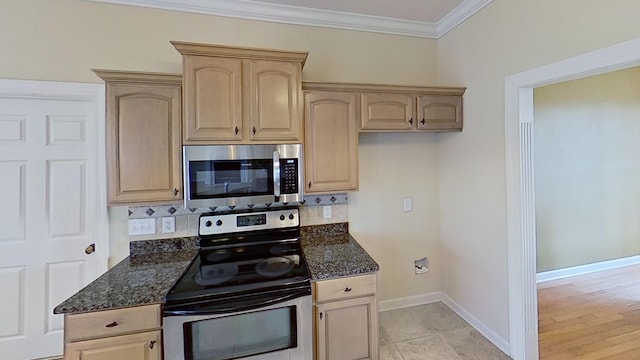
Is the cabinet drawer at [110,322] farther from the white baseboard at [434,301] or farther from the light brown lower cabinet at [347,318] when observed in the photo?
the white baseboard at [434,301]

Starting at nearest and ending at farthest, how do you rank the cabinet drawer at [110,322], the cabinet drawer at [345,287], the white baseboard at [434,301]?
the cabinet drawer at [110,322]
the cabinet drawer at [345,287]
the white baseboard at [434,301]

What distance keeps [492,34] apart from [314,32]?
1.46 metres

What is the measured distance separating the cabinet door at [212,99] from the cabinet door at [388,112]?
3.25 feet

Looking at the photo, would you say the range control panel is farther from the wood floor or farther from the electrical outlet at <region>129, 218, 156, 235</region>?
the wood floor

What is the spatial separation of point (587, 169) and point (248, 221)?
163 inches

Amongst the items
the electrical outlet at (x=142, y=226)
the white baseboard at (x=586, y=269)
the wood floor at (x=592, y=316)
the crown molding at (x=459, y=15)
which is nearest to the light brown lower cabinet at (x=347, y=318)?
the electrical outlet at (x=142, y=226)

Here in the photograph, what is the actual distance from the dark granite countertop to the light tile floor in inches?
35.9

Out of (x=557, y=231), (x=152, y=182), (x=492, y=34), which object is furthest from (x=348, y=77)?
(x=557, y=231)

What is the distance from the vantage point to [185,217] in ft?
7.67

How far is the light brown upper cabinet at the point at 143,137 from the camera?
1.92 m

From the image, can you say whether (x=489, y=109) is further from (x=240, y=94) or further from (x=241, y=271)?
(x=241, y=271)

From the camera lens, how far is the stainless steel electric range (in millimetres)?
1550

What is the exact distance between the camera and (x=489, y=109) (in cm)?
235

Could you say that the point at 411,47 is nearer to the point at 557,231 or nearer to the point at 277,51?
the point at 277,51
